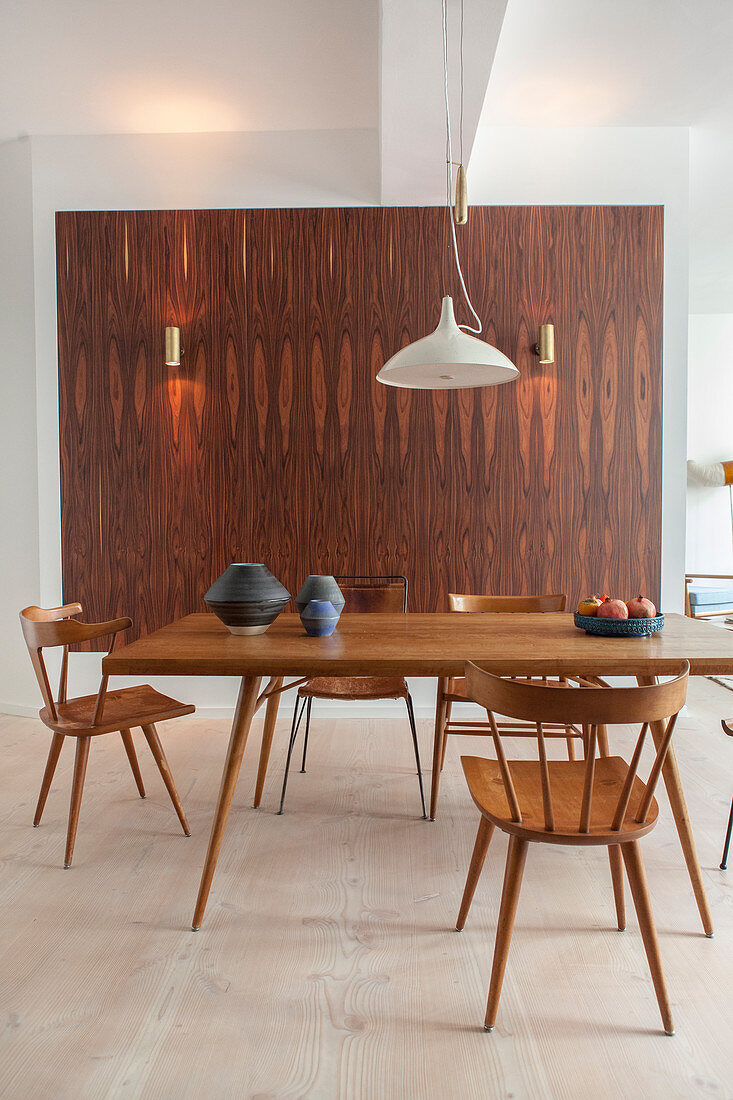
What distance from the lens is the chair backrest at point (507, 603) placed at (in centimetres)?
290

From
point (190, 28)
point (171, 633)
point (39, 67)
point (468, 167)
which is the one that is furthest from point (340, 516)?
point (39, 67)

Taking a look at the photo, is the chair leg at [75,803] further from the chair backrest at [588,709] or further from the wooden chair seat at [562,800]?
the chair backrest at [588,709]

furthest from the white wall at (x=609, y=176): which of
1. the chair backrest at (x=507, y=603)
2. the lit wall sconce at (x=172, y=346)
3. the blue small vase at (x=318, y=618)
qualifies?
the blue small vase at (x=318, y=618)

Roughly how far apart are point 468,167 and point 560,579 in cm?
224

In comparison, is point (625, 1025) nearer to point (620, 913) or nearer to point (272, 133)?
point (620, 913)

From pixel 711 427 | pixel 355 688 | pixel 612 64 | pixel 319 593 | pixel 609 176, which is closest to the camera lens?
pixel 319 593

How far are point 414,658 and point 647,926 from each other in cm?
76

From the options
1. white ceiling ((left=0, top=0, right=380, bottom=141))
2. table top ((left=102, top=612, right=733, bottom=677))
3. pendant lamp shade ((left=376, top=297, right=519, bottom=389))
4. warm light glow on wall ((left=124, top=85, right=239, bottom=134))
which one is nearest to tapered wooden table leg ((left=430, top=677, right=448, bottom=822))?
table top ((left=102, top=612, right=733, bottom=677))

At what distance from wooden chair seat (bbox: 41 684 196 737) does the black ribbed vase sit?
0.38m

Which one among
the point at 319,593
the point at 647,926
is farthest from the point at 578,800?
the point at 319,593

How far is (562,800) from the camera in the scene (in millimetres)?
1574

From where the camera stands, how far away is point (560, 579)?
12.2 feet

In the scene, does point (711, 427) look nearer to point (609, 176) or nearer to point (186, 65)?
point (609, 176)

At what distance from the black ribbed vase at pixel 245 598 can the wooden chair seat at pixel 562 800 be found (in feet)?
2.45
